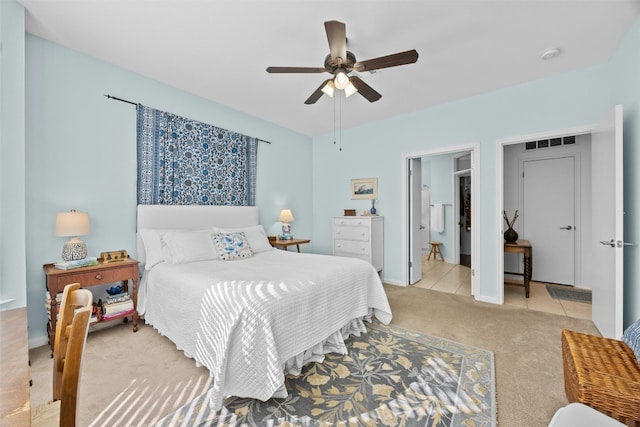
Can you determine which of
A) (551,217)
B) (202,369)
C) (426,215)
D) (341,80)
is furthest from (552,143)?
(202,369)

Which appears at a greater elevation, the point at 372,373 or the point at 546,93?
the point at 546,93

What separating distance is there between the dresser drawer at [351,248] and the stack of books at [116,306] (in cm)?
294

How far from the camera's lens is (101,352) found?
2.26 meters

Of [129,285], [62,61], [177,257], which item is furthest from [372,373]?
[62,61]

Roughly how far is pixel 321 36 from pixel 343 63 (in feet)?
1.40

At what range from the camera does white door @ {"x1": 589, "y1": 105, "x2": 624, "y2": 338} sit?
84.8 inches

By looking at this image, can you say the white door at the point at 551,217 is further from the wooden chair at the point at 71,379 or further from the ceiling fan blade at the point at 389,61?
the wooden chair at the point at 71,379

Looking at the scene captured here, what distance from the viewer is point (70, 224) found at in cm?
233

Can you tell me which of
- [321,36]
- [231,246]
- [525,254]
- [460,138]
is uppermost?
[321,36]

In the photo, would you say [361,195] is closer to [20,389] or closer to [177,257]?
[177,257]

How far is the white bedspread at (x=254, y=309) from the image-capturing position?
1.64 meters

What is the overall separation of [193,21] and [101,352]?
2878 millimetres

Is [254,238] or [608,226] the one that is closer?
[608,226]

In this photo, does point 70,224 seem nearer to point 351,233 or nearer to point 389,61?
point 389,61
